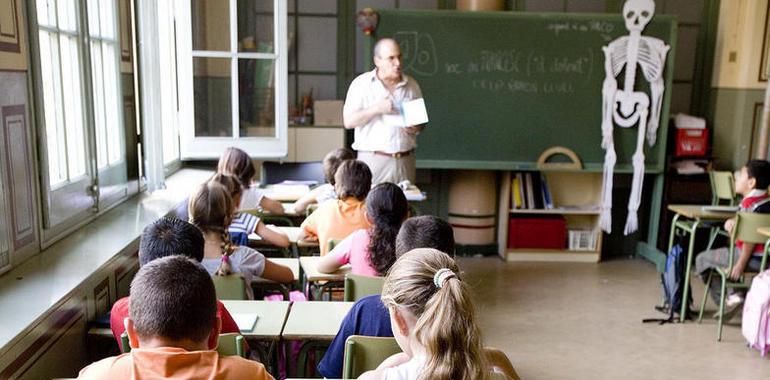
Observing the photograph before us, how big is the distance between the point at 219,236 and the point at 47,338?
29.7 inches

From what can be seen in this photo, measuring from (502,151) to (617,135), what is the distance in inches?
39.6

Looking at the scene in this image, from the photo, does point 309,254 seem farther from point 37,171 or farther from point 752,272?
point 752,272

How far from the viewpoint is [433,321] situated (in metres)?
1.38

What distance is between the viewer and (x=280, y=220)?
421cm

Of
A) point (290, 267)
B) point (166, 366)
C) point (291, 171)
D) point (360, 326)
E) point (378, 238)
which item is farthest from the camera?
point (291, 171)

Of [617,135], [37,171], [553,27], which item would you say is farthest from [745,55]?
[37,171]

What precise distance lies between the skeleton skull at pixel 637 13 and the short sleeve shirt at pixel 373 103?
7.09 feet

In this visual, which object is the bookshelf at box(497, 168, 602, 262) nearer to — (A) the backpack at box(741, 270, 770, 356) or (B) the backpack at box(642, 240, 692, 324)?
(B) the backpack at box(642, 240, 692, 324)

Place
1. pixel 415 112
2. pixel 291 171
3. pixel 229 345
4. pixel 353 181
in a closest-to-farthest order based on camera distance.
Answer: pixel 229 345, pixel 353 181, pixel 415 112, pixel 291 171

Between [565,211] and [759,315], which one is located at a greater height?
[565,211]

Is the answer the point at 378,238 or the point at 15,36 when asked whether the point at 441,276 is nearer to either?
the point at 378,238

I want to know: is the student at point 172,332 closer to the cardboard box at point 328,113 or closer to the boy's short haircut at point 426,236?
the boy's short haircut at point 426,236

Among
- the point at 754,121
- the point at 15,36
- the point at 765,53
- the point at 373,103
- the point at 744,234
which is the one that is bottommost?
the point at 744,234

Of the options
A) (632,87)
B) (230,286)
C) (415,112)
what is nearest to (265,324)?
(230,286)
